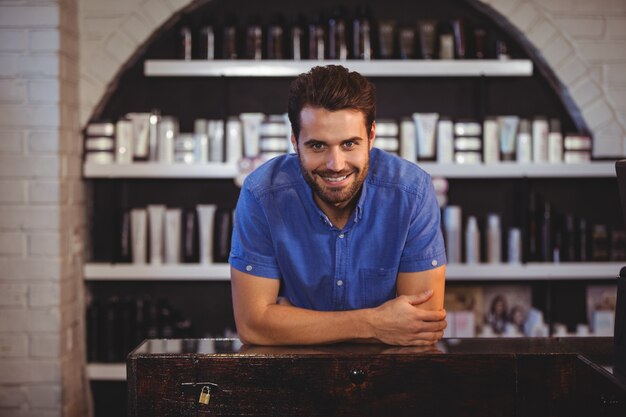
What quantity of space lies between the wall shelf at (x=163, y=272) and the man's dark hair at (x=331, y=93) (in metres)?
1.49

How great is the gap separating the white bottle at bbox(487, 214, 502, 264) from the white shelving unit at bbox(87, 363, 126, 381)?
1629 mm

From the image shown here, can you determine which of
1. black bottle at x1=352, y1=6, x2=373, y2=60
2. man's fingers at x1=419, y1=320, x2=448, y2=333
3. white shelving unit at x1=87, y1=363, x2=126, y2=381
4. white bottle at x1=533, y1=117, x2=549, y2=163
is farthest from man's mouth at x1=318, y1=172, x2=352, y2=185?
white shelving unit at x1=87, y1=363, x2=126, y2=381

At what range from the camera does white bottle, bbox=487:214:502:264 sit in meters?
3.22

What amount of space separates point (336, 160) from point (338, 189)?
7 cm

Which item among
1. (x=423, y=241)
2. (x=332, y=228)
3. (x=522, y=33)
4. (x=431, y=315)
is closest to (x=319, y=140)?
(x=332, y=228)

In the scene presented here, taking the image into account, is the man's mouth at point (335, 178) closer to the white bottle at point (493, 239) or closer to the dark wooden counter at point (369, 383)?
the dark wooden counter at point (369, 383)

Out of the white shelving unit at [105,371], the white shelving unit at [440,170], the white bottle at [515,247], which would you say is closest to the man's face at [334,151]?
the white shelving unit at [440,170]

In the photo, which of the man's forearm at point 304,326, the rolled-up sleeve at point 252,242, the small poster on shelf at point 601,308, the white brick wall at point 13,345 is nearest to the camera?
the man's forearm at point 304,326

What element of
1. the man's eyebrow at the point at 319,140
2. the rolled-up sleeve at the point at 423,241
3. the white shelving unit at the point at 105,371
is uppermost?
the man's eyebrow at the point at 319,140

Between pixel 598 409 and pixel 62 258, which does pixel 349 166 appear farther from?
pixel 62 258

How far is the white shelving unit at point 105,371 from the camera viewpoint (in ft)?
10.5

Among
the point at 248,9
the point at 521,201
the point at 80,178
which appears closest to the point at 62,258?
the point at 80,178

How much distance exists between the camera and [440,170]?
318cm

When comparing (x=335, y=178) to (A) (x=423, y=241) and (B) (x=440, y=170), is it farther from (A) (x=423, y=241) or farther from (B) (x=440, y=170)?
(B) (x=440, y=170)
